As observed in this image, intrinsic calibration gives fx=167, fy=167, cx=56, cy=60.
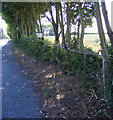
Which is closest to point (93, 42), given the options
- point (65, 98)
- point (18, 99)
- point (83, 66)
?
point (83, 66)

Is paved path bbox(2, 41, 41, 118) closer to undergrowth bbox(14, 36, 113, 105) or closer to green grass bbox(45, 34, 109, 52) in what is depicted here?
undergrowth bbox(14, 36, 113, 105)

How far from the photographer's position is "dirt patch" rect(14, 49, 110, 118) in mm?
3961

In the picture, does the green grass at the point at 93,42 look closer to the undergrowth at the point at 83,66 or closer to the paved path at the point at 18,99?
the undergrowth at the point at 83,66

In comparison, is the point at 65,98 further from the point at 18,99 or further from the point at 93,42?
the point at 93,42

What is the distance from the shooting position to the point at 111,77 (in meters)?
3.94

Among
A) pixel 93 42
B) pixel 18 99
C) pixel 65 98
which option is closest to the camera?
pixel 65 98

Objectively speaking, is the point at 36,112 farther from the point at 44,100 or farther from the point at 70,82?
the point at 70,82

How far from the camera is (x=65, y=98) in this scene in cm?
479

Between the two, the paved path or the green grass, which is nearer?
the paved path

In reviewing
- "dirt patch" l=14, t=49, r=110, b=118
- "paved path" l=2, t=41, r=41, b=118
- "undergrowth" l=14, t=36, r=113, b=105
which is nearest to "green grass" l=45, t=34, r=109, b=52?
"undergrowth" l=14, t=36, r=113, b=105

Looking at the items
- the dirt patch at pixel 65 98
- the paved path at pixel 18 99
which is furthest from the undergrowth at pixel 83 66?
the paved path at pixel 18 99

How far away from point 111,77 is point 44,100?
2067mm

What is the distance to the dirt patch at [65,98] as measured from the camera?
396 centimetres

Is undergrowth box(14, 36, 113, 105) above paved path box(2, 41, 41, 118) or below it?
above
